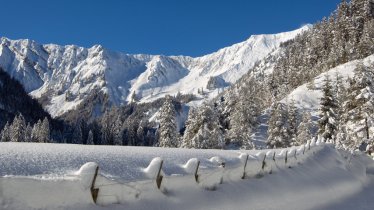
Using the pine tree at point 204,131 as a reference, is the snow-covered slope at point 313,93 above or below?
above

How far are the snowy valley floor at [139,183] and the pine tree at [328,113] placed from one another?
39.5 meters

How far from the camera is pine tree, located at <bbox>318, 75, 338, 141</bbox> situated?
1993 inches

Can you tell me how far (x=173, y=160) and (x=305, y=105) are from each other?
9963 cm

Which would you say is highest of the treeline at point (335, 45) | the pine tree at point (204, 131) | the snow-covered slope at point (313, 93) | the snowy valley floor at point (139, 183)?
the treeline at point (335, 45)

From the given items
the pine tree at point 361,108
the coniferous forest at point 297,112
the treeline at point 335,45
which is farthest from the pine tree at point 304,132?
the treeline at point 335,45

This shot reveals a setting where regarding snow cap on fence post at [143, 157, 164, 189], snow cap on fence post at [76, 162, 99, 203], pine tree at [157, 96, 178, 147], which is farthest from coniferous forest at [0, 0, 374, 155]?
snow cap on fence post at [76, 162, 99, 203]

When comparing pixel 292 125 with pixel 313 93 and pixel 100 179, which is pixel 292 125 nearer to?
pixel 313 93

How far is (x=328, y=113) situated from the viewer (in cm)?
5066

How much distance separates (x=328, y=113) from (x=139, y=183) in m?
48.0

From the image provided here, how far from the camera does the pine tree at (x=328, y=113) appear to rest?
166 feet

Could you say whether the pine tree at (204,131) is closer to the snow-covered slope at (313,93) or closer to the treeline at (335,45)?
the snow-covered slope at (313,93)

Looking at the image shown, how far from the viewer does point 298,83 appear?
12600 cm

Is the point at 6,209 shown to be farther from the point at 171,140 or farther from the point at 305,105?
the point at 305,105

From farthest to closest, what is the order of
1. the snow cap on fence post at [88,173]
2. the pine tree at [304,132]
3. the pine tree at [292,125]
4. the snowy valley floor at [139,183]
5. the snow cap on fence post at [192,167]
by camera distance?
1. the pine tree at [292,125]
2. the pine tree at [304,132]
3. the snow cap on fence post at [192,167]
4. the snow cap on fence post at [88,173]
5. the snowy valley floor at [139,183]
